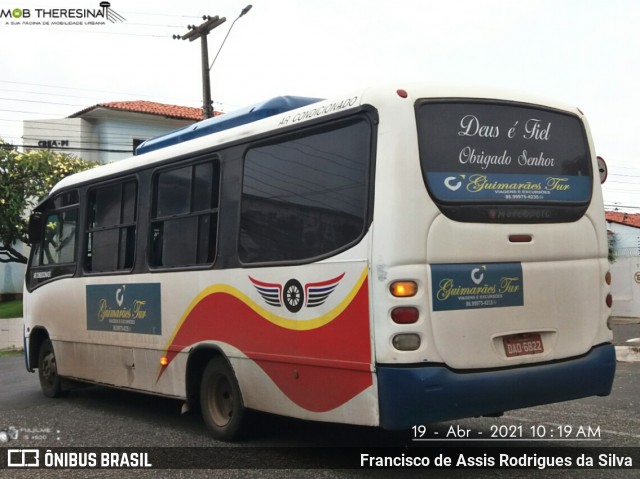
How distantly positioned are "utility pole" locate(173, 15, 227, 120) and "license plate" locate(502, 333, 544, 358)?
1910 cm

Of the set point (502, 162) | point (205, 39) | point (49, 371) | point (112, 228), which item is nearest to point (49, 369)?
point (49, 371)

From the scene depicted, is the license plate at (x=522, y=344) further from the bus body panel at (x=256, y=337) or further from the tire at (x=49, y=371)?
the tire at (x=49, y=371)

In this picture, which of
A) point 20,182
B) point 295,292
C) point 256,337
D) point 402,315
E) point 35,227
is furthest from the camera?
point 20,182

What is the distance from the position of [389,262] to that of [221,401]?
2.79 meters

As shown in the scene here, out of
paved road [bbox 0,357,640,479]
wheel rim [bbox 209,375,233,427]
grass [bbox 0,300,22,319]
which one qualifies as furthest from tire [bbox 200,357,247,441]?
grass [bbox 0,300,22,319]

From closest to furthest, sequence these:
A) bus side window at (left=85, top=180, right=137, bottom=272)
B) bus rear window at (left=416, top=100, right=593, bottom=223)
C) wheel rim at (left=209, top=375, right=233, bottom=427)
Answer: bus rear window at (left=416, top=100, right=593, bottom=223), wheel rim at (left=209, top=375, right=233, bottom=427), bus side window at (left=85, top=180, right=137, bottom=272)

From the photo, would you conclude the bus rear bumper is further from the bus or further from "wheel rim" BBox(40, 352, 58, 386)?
"wheel rim" BBox(40, 352, 58, 386)

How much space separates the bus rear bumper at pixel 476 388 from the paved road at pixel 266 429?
591mm

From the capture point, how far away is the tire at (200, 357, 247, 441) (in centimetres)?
726

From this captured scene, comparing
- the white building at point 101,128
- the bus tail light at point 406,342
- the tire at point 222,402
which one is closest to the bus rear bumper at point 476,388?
the bus tail light at point 406,342

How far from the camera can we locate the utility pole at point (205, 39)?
79.7ft

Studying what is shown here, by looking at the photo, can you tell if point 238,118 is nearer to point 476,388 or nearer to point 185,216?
point 185,216

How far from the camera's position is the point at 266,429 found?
7566 millimetres

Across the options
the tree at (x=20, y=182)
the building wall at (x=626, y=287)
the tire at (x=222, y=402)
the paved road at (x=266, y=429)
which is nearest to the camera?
the paved road at (x=266, y=429)
